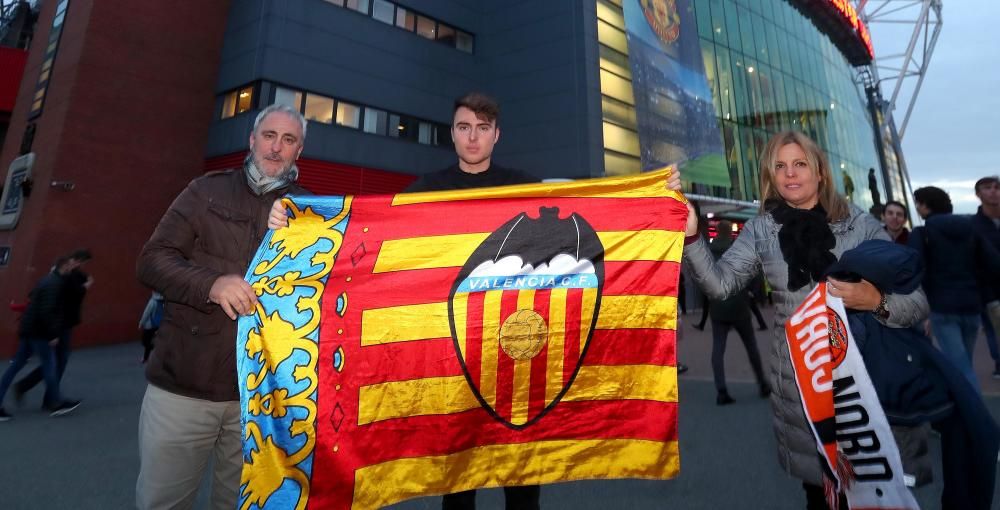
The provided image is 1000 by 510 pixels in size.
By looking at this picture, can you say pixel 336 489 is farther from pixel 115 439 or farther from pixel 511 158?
pixel 511 158

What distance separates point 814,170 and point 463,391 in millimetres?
1848

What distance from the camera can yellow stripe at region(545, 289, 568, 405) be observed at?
1.96 meters

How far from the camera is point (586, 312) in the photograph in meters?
2.02

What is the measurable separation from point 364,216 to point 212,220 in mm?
658

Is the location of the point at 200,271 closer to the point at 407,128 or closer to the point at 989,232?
the point at 989,232

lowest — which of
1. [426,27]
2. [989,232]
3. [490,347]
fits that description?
[490,347]

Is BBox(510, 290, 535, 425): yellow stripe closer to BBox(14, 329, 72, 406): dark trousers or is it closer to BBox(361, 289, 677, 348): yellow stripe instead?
BBox(361, 289, 677, 348): yellow stripe

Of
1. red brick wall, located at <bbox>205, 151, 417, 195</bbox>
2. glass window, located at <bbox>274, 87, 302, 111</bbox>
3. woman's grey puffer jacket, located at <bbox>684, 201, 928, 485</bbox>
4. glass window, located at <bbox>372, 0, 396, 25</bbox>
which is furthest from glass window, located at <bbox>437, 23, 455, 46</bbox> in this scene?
woman's grey puffer jacket, located at <bbox>684, 201, 928, 485</bbox>

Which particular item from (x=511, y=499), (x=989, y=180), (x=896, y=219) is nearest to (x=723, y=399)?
(x=896, y=219)

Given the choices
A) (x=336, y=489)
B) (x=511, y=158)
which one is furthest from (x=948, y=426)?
(x=511, y=158)

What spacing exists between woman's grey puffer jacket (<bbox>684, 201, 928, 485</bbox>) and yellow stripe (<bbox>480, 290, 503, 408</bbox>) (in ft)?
3.14

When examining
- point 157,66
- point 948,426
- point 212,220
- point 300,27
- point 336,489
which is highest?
point 300,27

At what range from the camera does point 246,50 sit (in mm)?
13188

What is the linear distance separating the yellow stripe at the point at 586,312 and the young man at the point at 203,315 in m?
1.38
